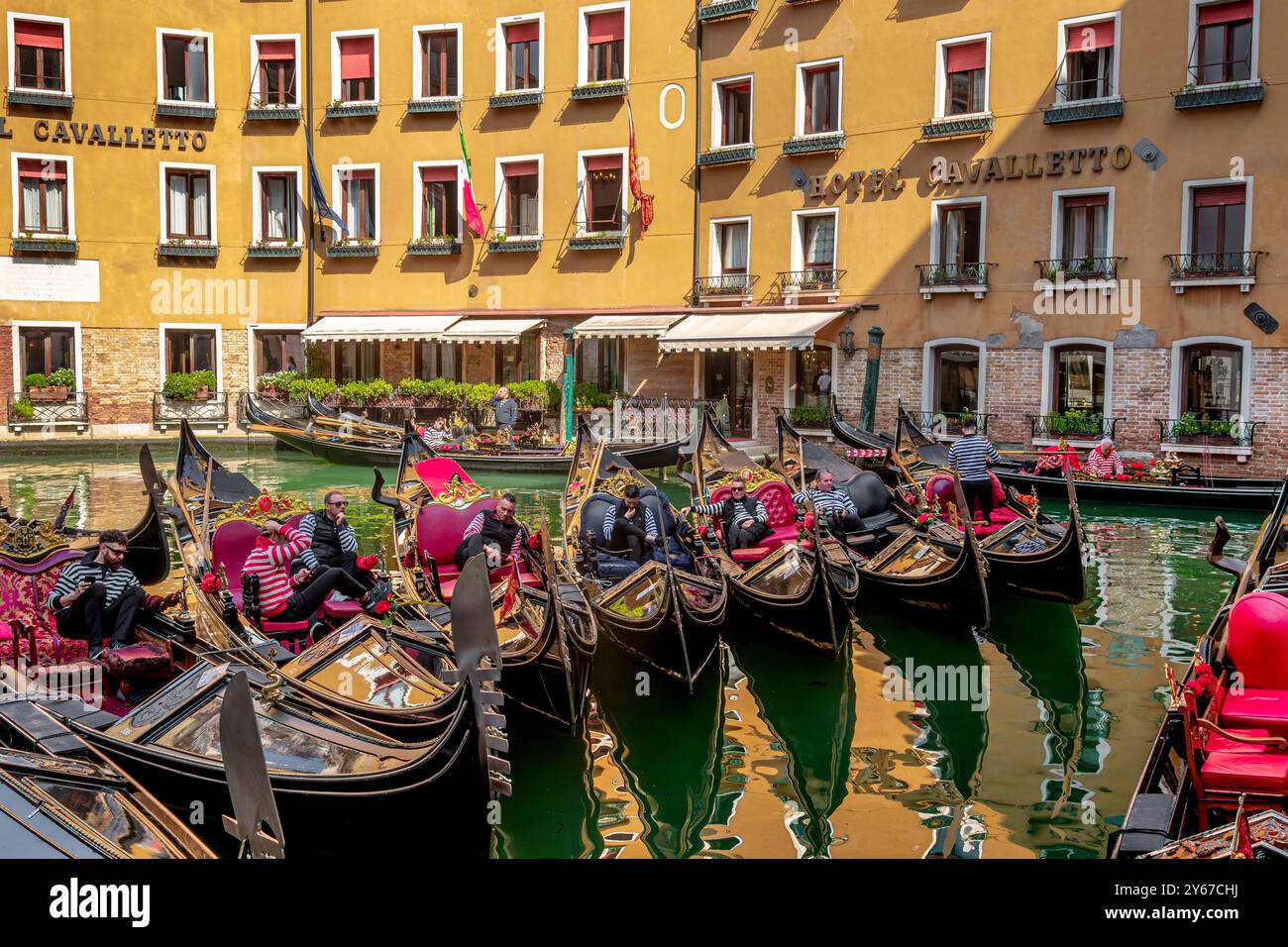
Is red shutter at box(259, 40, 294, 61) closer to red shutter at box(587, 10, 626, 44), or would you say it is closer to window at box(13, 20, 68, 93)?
window at box(13, 20, 68, 93)

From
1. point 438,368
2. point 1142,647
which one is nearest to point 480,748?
point 1142,647

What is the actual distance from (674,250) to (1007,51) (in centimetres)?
444

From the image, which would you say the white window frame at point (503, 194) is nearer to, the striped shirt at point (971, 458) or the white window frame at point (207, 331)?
the white window frame at point (207, 331)

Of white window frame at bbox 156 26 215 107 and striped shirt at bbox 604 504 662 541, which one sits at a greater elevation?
white window frame at bbox 156 26 215 107

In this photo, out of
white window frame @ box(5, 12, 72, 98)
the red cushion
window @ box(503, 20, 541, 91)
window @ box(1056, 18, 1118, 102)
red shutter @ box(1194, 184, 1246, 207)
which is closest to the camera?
the red cushion

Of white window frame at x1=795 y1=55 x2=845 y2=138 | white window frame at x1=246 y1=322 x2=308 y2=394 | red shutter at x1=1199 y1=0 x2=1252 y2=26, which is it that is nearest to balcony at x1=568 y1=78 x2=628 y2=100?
white window frame at x1=795 y1=55 x2=845 y2=138

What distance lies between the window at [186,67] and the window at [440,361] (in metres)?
4.34

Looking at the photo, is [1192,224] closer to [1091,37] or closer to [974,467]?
[1091,37]

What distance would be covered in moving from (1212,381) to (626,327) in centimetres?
647

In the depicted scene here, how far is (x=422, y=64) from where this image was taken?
53.9 ft

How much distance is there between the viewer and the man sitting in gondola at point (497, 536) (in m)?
6.11

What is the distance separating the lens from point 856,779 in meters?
4.94

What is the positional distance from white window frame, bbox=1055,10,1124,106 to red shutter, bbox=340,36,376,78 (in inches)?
340

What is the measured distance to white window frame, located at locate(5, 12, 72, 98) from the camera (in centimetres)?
1609
